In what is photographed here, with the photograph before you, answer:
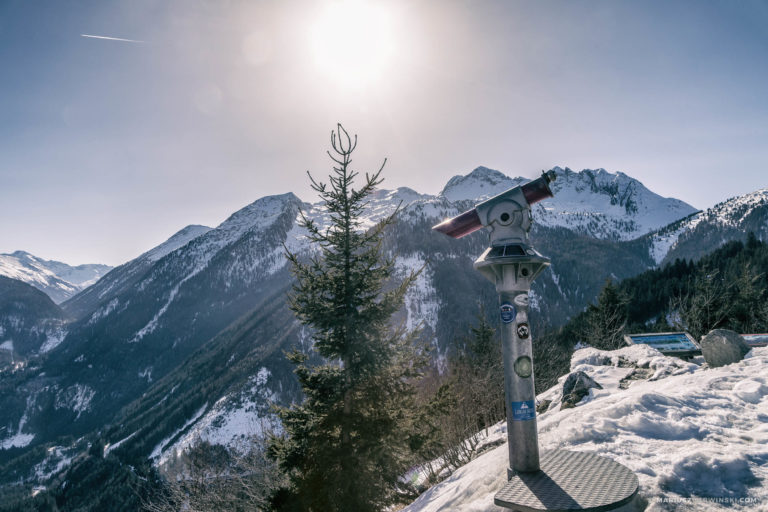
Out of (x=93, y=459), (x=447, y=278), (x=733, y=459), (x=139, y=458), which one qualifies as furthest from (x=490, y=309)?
(x=733, y=459)

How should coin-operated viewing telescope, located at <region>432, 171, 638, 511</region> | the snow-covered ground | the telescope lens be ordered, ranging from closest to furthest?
the snow-covered ground
coin-operated viewing telescope, located at <region>432, 171, 638, 511</region>
the telescope lens

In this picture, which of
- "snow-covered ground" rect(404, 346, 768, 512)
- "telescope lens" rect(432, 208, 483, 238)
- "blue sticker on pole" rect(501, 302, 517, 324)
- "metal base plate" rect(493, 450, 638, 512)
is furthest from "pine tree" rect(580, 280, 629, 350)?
"blue sticker on pole" rect(501, 302, 517, 324)

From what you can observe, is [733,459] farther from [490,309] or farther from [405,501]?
[490,309]

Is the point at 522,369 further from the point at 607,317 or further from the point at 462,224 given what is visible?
the point at 607,317

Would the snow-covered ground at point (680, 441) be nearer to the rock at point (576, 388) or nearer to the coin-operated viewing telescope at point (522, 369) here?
the rock at point (576, 388)

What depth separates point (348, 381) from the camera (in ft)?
31.4

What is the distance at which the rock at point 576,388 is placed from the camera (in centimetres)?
837

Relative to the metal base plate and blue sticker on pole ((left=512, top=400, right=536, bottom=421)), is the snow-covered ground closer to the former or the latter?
the metal base plate

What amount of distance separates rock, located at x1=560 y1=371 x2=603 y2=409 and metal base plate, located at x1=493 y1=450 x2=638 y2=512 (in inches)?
153

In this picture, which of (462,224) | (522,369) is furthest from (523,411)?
(462,224)

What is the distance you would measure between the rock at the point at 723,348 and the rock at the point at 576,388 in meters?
2.35

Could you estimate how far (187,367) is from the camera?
192500 mm

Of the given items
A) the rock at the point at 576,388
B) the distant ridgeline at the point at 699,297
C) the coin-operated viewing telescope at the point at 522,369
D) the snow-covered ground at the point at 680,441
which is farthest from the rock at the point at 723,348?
the distant ridgeline at the point at 699,297

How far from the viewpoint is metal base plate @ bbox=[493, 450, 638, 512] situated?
3670 millimetres
